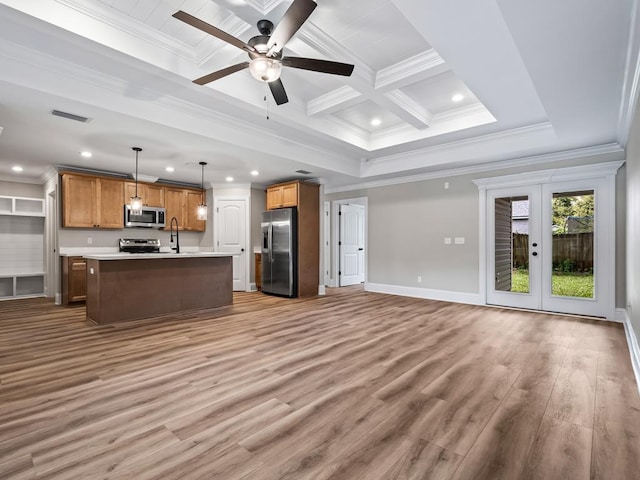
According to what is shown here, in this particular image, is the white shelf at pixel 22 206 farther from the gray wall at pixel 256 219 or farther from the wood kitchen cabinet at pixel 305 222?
the wood kitchen cabinet at pixel 305 222

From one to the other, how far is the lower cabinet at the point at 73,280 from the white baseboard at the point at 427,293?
18.0 feet

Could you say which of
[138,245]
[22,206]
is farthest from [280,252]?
[22,206]

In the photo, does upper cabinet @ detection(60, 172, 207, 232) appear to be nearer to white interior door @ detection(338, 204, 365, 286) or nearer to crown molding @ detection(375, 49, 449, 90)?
white interior door @ detection(338, 204, 365, 286)

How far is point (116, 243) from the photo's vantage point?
21.9ft

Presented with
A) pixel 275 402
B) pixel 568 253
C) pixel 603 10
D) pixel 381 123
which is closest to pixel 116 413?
pixel 275 402

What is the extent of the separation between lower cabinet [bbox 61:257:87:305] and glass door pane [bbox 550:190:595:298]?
7864 mm

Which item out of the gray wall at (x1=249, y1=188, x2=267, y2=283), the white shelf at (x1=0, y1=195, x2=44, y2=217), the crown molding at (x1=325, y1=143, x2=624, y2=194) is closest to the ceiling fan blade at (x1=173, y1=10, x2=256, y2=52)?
the crown molding at (x1=325, y1=143, x2=624, y2=194)

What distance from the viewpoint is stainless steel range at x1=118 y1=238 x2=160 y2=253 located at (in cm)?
658

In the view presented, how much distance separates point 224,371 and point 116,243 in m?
5.30

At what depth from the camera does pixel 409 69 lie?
336cm

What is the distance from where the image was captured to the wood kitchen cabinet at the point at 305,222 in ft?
21.9

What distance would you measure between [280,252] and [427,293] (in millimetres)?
3021

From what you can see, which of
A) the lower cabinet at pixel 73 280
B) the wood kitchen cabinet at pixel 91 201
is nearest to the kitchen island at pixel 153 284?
the lower cabinet at pixel 73 280

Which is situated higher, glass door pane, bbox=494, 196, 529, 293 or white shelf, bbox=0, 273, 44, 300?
glass door pane, bbox=494, 196, 529, 293
